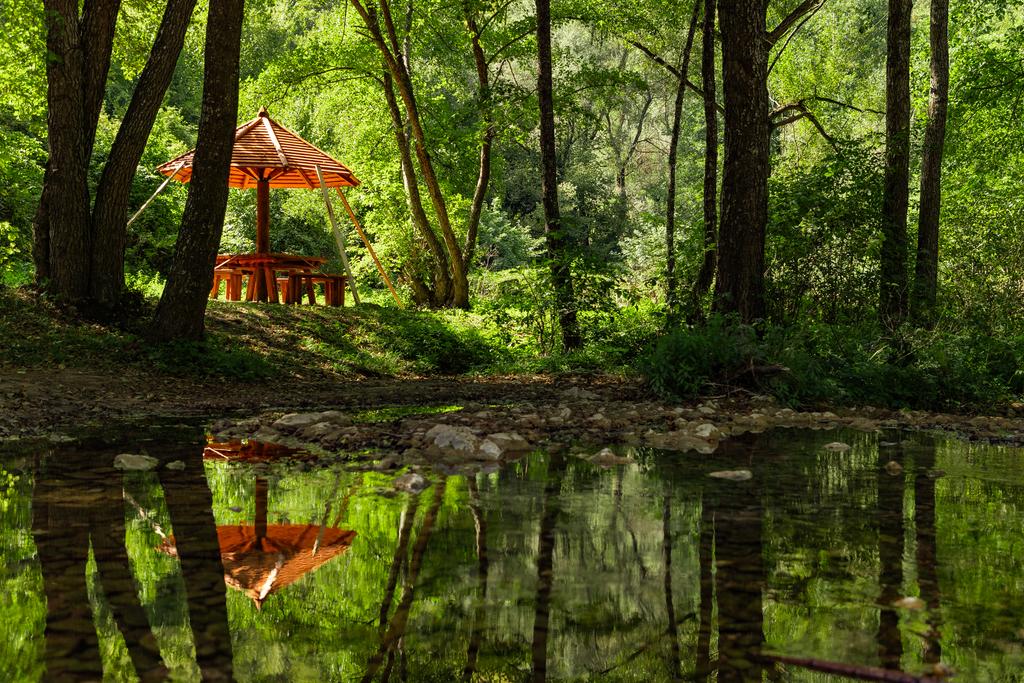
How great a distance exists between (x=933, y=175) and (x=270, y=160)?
12402 mm

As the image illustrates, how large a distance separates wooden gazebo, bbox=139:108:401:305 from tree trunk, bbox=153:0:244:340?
231 inches

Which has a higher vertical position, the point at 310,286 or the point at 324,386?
the point at 310,286

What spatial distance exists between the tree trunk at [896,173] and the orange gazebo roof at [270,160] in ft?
34.7

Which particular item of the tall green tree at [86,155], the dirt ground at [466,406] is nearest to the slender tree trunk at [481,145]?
the tall green tree at [86,155]

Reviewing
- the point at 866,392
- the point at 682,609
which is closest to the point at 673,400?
the point at 866,392

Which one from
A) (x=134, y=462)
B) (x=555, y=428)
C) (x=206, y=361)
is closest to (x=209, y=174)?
(x=206, y=361)

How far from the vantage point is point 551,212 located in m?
16.0

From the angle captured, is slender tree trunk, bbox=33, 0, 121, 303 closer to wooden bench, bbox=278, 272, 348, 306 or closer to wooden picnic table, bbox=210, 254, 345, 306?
wooden picnic table, bbox=210, 254, 345, 306

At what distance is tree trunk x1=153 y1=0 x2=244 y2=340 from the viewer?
38.9 ft

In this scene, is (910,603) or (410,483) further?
(410,483)

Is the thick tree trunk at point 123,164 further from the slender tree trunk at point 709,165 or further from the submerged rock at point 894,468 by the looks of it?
the submerged rock at point 894,468

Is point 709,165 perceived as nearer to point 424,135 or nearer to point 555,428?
point 424,135

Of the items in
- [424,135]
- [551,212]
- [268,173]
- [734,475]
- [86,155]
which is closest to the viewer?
[734,475]

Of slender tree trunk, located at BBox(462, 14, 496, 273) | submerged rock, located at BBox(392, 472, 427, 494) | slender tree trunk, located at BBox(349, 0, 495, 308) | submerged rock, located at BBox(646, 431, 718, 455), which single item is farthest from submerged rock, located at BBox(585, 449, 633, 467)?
slender tree trunk, located at BBox(462, 14, 496, 273)
